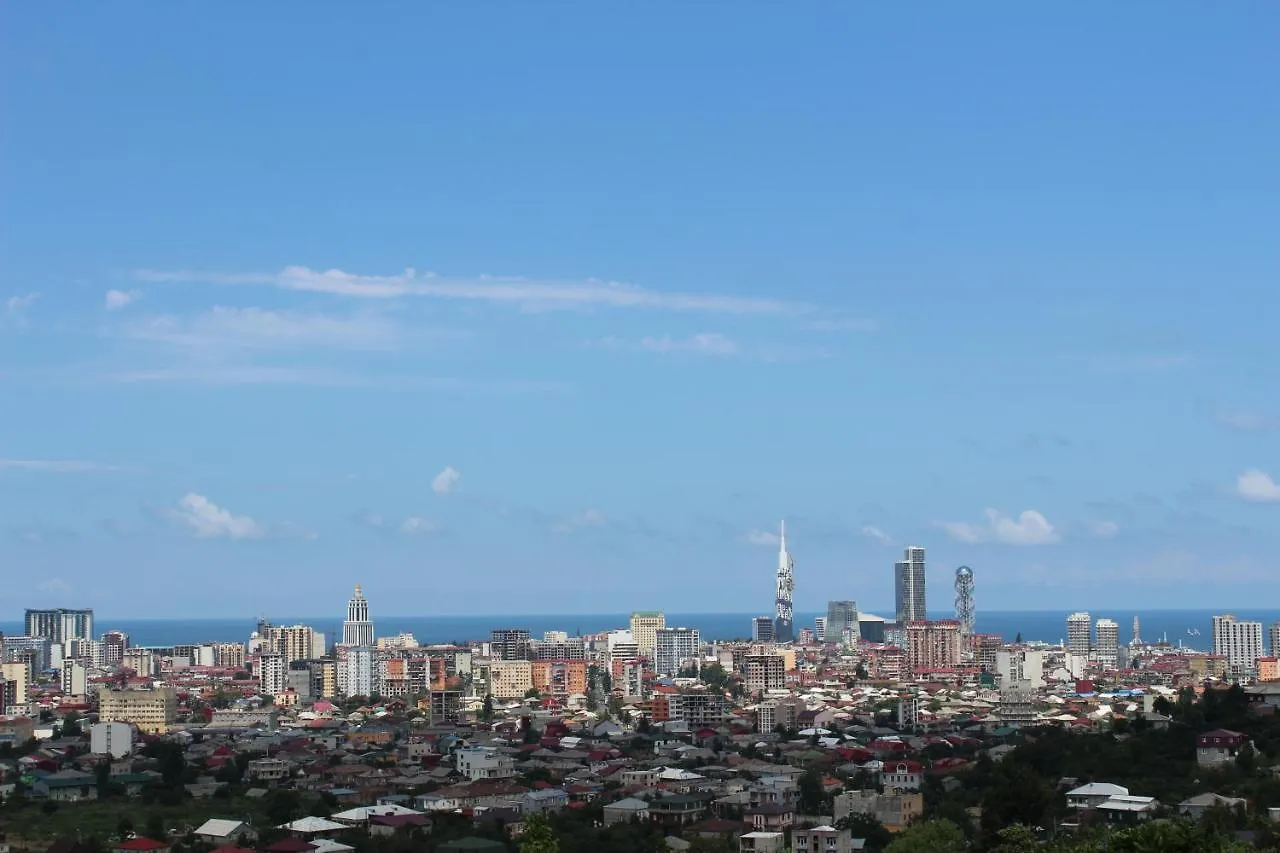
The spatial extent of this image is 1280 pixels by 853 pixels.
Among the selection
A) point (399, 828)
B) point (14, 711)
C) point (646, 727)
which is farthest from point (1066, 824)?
point (14, 711)

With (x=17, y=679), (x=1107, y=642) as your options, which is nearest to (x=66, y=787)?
(x=17, y=679)

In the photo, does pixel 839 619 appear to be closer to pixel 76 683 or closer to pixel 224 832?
pixel 76 683

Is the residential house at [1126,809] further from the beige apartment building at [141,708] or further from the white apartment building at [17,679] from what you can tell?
the white apartment building at [17,679]

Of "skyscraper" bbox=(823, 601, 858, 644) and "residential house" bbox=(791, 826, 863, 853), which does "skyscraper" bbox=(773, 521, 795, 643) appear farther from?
"residential house" bbox=(791, 826, 863, 853)

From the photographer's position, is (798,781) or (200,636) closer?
(798,781)

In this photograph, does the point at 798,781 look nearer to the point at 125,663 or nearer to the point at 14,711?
the point at 14,711
